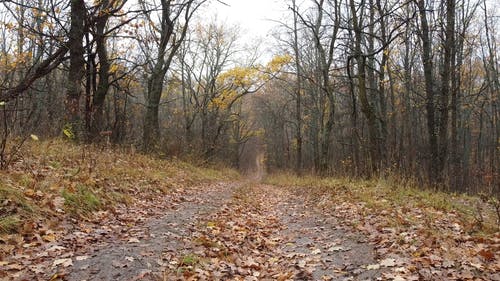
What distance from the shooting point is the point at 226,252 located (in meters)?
5.06

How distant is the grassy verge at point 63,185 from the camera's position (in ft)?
15.6

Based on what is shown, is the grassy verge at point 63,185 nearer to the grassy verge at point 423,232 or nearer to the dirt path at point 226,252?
the dirt path at point 226,252

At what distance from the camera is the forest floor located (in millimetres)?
3877

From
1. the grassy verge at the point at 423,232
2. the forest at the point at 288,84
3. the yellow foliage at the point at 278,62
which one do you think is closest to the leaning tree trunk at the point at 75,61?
the forest at the point at 288,84

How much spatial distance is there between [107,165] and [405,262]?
726 centimetres

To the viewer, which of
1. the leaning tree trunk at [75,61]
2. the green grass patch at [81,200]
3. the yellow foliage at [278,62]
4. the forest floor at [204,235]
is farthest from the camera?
the yellow foliage at [278,62]

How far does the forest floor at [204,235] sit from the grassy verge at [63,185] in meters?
0.02

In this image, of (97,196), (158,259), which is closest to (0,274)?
(158,259)

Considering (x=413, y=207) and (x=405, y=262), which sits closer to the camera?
(x=405, y=262)

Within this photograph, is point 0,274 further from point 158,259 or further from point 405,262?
point 405,262

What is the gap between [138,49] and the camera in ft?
83.6

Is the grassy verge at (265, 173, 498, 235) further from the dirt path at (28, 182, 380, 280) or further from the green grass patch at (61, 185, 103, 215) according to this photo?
the green grass patch at (61, 185, 103, 215)

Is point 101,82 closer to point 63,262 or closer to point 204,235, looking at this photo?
point 204,235

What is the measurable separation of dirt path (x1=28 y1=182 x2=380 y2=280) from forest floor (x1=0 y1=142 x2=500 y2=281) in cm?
2
